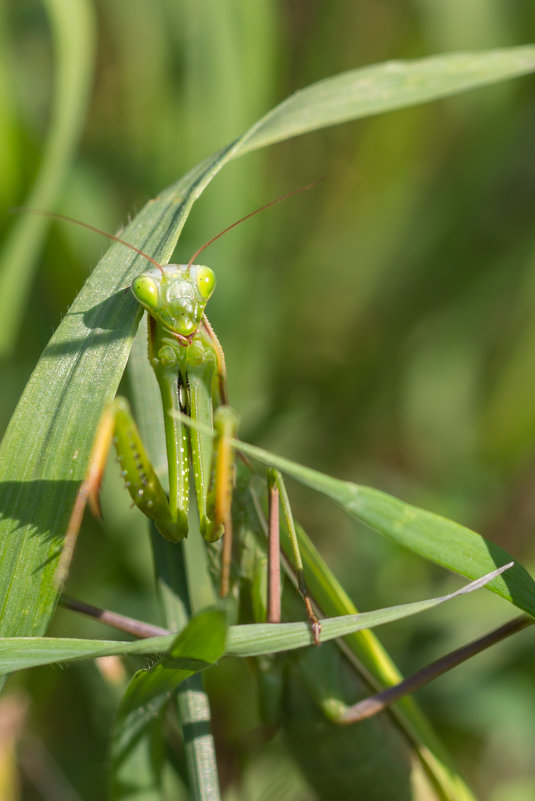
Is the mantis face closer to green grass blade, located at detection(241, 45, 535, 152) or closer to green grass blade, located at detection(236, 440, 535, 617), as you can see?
green grass blade, located at detection(236, 440, 535, 617)

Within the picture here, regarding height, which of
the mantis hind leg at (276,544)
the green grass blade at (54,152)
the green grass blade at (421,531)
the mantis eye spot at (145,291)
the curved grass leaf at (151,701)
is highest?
the green grass blade at (54,152)

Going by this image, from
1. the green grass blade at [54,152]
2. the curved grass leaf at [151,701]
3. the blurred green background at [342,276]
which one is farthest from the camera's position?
the blurred green background at [342,276]

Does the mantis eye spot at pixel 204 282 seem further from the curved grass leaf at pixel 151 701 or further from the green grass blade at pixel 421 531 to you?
the curved grass leaf at pixel 151 701

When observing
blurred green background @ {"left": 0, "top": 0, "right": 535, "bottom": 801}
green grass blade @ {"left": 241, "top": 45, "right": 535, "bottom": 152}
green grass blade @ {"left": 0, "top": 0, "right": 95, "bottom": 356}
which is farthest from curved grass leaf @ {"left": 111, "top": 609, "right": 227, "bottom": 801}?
green grass blade @ {"left": 0, "top": 0, "right": 95, "bottom": 356}

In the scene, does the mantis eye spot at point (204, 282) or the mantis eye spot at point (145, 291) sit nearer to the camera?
the mantis eye spot at point (145, 291)

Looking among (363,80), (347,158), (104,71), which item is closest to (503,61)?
(363,80)

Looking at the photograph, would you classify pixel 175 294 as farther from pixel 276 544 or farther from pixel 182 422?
pixel 276 544

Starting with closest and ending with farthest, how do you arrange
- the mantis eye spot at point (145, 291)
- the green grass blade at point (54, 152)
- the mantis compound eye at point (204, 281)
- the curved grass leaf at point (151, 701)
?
1. the curved grass leaf at point (151, 701)
2. the mantis eye spot at point (145, 291)
3. the mantis compound eye at point (204, 281)
4. the green grass blade at point (54, 152)

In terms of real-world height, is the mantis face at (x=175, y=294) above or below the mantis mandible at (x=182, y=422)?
above

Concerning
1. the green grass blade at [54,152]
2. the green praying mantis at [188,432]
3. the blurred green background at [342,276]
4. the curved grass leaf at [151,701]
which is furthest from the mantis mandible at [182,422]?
the blurred green background at [342,276]
